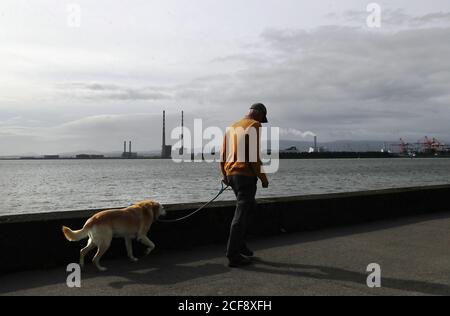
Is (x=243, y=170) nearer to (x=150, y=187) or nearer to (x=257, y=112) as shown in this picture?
(x=257, y=112)

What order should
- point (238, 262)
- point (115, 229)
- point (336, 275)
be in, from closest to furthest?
1. point (336, 275)
2. point (115, 229)
3. point (238, 262)

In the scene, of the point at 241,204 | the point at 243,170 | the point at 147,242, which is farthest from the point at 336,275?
the point at 147,242

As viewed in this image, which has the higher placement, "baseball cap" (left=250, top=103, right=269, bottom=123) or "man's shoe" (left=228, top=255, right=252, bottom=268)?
"baseball cap" (left=250, top=103, right=269, bottom=123)

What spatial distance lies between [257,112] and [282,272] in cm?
208

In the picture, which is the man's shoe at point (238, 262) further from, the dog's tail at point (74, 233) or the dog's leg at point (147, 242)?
the dog's tail at point (74, 233)

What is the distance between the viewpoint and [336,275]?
563 cm

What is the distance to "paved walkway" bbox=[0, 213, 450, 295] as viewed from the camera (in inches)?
200

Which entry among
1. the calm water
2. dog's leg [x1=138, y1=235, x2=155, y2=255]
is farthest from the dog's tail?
the calm water

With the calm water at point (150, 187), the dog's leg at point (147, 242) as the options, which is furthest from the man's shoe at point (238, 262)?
the calm water at point (150, 187)

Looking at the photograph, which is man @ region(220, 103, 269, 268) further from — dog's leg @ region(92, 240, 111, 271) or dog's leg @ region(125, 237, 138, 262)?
dog's leg @ region(92, 240, 111, 271)

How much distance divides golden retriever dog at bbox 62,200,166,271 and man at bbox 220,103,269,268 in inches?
44.4

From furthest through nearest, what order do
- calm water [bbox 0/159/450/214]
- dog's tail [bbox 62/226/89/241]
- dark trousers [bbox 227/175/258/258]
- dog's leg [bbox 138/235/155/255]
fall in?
calm water [bbox 0/159/450/214], dog's leg [bbox 138/235/155/255], dark trousers [bbox 227/175/258/258], dog's tail [bbox 62/226/89/241]

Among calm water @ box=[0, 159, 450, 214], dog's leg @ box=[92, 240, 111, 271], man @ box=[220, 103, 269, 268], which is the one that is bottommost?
calm water @ box=[0, 159, 450, 214]
